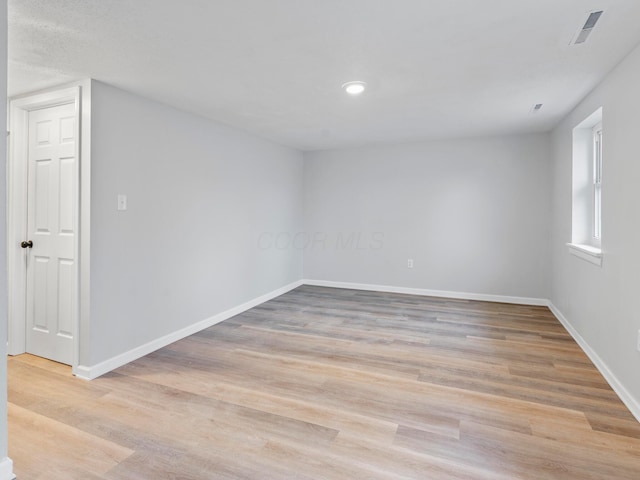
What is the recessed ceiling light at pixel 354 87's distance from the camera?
2.76m

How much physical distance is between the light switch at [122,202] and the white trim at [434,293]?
352 cm

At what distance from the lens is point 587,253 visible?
9.90 feet

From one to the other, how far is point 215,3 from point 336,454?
230cm

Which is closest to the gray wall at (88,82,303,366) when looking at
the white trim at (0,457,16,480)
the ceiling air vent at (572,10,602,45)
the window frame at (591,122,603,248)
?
the white trim at (0,457,16,480)

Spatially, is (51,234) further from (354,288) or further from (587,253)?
(587,253)

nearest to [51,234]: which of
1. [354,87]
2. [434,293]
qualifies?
[354,87]

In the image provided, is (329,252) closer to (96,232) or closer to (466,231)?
(466,231)

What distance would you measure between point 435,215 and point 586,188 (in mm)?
1921

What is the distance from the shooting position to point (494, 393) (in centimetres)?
241

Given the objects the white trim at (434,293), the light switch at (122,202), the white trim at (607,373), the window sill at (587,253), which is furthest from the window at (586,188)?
the light switch at (122,202)

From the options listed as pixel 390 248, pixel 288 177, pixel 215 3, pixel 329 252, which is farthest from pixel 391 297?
pixel 215 3

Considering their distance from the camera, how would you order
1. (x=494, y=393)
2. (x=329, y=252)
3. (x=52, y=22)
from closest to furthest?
(x=52, y=22) → (x=494, y=393) → (x=329, y=252)

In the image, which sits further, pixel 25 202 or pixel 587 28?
pixel 25 202

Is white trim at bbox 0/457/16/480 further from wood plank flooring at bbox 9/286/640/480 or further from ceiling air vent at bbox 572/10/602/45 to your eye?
ceiling air vent at bbox 572/10/602/45
